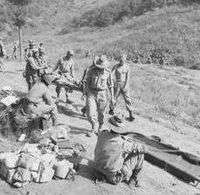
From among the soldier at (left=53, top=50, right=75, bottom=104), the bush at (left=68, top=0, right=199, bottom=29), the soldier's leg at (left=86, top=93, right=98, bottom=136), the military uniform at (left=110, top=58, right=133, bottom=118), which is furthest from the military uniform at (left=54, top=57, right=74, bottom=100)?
the bush at (left=68, top=0, right=199, bottom=29)

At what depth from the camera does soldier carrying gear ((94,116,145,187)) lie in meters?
9.42

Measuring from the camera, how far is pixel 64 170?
9617 mm

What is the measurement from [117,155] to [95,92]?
10.5 ft

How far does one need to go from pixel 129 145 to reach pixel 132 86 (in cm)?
1311

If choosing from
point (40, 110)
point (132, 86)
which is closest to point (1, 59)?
point (132, 86)

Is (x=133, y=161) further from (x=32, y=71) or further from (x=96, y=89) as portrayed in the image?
(x=32, y=71)

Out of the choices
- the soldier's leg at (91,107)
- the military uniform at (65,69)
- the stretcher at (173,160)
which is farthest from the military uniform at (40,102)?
the military uniform at (65,69)

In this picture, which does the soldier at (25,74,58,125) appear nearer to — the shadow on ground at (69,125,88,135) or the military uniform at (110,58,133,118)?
the shadow on ground at (69,125,88,135)

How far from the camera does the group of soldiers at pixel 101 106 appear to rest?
9.48m

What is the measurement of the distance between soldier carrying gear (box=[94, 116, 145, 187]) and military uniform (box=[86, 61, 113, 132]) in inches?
99.7

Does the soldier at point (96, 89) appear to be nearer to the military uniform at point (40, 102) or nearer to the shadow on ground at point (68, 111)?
the military uniform at point (40, 102)

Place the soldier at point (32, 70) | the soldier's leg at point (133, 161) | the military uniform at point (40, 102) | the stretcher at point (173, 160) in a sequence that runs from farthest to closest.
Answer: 1. the soldier at point (32, 70)
2. the military uniform at point (40, 102)
3. the stretcher at point (173, 160)
4. the soldier's leg at point (133, 161)

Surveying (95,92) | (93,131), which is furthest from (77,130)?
(95,92)

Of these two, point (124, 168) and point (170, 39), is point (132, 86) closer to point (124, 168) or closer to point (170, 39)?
point (170, 39)
